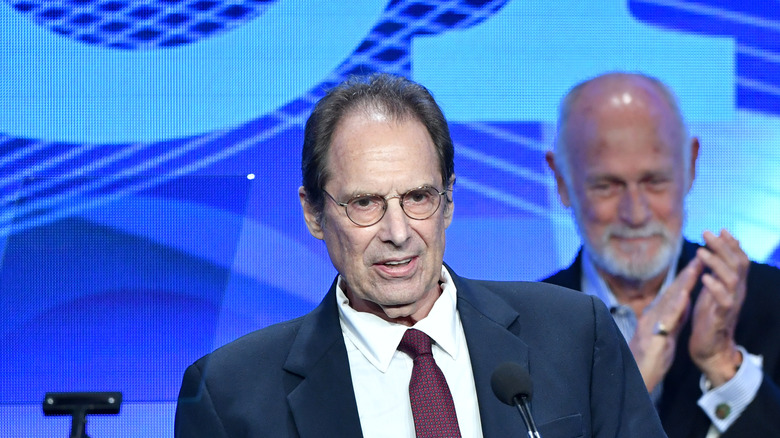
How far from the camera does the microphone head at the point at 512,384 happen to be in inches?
62.2

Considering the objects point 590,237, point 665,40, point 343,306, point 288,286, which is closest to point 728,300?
point 590,237

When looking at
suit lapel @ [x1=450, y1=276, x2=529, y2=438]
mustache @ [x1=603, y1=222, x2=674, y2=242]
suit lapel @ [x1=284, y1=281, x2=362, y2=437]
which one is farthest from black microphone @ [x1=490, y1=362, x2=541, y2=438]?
mustache @ [x1=603, y1=222, x2=674, y2=242]

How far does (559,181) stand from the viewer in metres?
3.47

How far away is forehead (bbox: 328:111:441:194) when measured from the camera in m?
2.07

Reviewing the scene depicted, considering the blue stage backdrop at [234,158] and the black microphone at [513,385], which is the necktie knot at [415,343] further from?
the blue stage backdrop at [234,158]

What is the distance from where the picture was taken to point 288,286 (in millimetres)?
3459

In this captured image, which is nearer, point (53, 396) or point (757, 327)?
point (53, 396)

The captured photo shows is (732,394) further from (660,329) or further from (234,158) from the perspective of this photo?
(234,158)

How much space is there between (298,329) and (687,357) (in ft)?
5.85

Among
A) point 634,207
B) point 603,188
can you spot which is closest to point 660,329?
point 634,207

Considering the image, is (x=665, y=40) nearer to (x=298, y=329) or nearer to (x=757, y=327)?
(x=757, y=327)

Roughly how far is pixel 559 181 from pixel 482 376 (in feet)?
5.18

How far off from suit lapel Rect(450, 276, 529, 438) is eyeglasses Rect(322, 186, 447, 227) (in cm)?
23

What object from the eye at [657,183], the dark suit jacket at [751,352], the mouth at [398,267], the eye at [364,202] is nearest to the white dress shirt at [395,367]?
the mouth at [398,267]
